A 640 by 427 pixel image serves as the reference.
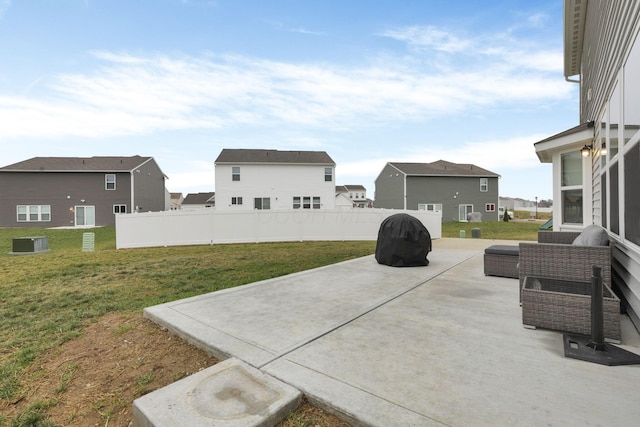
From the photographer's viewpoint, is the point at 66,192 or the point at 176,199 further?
the point at 176,199

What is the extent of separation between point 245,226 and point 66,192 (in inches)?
843

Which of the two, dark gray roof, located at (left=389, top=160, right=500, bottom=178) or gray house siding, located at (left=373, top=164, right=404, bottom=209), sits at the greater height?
dark gray roof, located at (left=389, top=160, right=500, bottom=178)

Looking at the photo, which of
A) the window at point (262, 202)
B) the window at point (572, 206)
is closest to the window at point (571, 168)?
the window at point (572, 206)

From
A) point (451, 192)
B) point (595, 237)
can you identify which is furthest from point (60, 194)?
point (451, 192)

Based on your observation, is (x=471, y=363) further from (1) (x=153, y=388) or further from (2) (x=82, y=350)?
(2) (x=82, y=350)

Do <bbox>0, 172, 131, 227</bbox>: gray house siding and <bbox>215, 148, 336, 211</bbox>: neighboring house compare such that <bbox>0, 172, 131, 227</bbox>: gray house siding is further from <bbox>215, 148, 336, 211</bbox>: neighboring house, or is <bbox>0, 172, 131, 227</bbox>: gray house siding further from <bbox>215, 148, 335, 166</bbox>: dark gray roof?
<bbox>215, 148, 336, 211</bbox>: neighboring house

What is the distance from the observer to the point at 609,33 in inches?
165

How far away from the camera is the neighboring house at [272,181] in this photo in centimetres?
2158

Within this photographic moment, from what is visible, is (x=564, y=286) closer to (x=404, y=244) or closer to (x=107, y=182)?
(x=404, y=244)

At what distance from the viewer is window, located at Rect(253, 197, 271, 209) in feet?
71.7

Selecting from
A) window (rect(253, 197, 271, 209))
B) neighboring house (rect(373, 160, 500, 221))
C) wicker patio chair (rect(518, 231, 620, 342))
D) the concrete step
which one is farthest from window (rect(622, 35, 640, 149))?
neighboring house (rect(373, 160, 500, 221))

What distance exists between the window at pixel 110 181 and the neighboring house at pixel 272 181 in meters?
10.4

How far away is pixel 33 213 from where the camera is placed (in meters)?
23.7

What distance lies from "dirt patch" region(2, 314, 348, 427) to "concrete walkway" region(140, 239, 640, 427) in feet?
0.50
